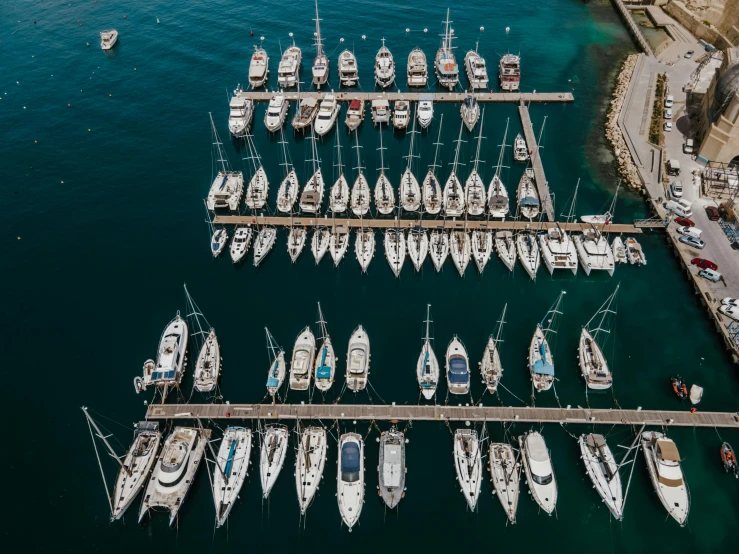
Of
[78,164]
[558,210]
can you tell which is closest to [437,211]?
[558,210]

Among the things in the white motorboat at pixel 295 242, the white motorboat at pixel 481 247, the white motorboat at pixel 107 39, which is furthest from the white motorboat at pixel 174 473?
the white motorboat at pixel 107 39

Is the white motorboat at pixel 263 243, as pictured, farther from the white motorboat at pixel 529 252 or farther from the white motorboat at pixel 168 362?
the white motorboat at pixel 529 252

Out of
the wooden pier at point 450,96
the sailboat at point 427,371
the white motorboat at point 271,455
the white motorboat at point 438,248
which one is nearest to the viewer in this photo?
the white motorboat at point 271,455

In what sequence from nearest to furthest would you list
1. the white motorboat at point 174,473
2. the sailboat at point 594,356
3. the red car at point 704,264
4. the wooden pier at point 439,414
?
the white motorboat at point 174,473 → the wooden pier at point 439,414 → the sailboat at point 594,356 → the red car at point 704,264

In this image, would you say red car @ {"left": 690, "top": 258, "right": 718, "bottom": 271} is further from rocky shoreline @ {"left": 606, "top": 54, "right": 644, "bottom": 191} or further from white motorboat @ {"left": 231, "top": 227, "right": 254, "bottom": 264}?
white motorboat @ {"left": 231, "top": 227, "right": 254, "bottom": 264}

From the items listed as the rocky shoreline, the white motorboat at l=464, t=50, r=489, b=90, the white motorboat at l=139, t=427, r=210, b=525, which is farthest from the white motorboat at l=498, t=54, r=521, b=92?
the white motorboat at l=139, t=427, r=210, b=525

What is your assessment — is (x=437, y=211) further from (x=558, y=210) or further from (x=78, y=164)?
(x=78, y=164)

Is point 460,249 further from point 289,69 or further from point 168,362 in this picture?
point 289,69
